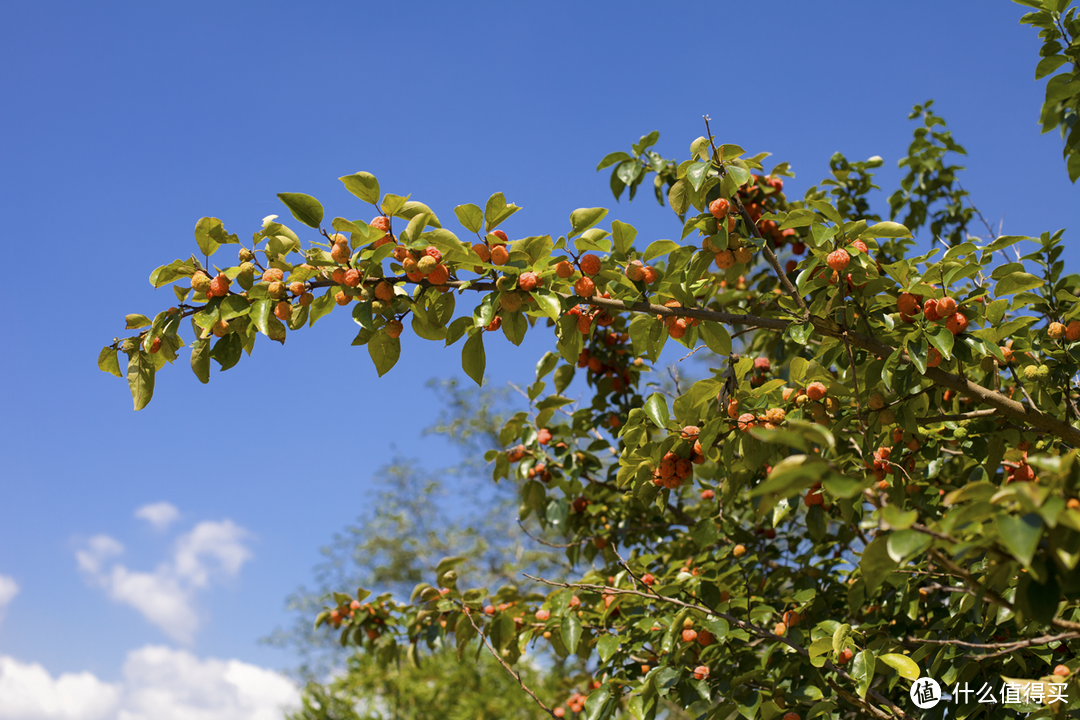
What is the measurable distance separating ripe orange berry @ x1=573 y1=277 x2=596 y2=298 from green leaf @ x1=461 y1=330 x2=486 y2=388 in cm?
26

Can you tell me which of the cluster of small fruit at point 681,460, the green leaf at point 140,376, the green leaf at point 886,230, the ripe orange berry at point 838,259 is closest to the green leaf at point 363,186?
the green leaf at point 140,376

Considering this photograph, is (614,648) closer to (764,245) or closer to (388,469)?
(764,245)

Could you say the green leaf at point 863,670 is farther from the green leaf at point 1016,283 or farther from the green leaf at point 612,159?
the green leaf at point 612,159

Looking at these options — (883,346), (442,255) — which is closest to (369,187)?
(442,255)

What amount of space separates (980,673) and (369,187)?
6.44 ft

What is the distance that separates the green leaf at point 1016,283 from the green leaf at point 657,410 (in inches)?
34.9

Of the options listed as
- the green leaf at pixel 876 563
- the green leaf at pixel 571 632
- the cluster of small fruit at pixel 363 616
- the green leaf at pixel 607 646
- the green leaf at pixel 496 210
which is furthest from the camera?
the cluster of small fruit at pixel 363 616

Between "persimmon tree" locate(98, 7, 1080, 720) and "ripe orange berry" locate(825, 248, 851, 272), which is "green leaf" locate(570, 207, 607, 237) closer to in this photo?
"persimmon tree" locate(98, 7, 1080, 720)

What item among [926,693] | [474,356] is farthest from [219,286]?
[926,693]

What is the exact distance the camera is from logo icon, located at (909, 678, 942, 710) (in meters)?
1.82

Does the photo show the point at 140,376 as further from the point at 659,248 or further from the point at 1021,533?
the point at 1021,533

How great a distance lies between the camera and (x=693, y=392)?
72.7 inches

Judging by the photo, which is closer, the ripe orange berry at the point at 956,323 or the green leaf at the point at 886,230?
the ripe orange berry at the point at 956,323

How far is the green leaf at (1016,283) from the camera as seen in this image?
176 centimetres
